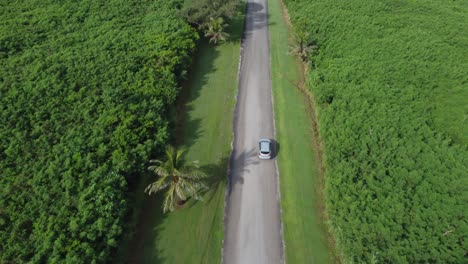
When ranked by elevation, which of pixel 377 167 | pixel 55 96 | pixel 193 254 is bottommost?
pixel 193 254

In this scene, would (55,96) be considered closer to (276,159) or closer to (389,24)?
(276,159)

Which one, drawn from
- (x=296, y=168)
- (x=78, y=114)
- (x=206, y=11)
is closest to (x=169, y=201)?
(x=296, y=168)

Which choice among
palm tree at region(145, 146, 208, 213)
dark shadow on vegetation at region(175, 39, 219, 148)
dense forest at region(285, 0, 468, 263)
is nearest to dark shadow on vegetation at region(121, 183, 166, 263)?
palm tree at region(145, 146, 208, 213)

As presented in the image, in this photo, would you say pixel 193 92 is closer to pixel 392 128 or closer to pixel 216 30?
pixel 216 30

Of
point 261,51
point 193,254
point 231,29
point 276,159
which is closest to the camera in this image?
point 193,254

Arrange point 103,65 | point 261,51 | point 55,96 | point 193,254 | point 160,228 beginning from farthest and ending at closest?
point 261,51
point 103,65
point 55,96
point 160,228
point 193,254

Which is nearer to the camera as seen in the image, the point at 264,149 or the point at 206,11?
the point at 264,149

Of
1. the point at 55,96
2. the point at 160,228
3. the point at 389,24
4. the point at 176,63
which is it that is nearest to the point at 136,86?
the point at 176,63

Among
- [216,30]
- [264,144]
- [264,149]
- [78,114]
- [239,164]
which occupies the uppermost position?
[216,30]
